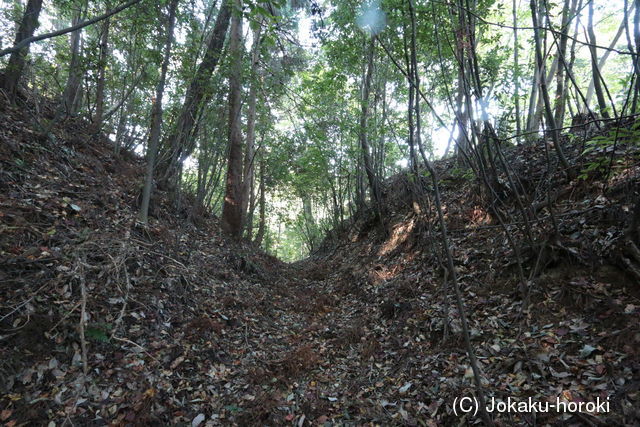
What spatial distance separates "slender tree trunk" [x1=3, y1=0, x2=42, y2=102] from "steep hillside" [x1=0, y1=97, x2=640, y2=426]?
0.66 m

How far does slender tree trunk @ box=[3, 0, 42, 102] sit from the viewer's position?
582cm

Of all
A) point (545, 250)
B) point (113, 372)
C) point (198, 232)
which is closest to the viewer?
point (113, 372)

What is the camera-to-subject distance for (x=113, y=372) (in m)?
2.99

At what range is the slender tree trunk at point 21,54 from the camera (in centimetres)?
582

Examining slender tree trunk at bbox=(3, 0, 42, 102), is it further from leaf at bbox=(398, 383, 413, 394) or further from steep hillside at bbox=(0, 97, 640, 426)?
leaf at bbox=(398, 383, 413, 394)

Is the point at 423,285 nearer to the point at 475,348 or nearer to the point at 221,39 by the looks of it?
the point at 475,348

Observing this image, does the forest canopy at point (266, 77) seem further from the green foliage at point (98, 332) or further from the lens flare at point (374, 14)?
the green foliage at point (98, 332)

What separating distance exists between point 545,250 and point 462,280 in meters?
1.13

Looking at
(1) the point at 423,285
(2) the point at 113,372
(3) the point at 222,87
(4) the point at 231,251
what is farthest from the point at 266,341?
(3) the point at 222,87

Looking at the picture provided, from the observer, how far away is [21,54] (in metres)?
5.81

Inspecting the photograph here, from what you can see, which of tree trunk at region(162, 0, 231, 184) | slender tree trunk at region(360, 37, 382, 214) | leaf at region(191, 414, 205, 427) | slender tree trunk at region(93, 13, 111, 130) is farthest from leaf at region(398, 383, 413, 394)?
slender tree trunk at region(93, 13, 111, 130)

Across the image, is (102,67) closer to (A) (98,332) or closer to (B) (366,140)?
(A) (98,332)

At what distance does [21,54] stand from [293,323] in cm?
688

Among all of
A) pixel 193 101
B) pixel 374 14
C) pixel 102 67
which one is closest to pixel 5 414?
pixel 193 101
